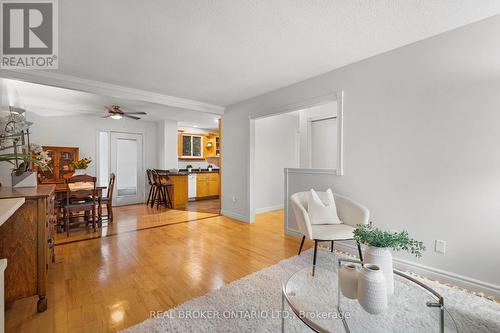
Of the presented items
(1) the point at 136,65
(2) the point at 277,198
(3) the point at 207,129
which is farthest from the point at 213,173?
(1) the point at 136,65

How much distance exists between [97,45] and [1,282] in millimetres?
2440

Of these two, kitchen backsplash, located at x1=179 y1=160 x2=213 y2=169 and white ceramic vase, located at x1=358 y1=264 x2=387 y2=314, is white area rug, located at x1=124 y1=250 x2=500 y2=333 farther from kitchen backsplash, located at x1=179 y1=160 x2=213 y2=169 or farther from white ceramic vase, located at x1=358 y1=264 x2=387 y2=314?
kitchen backsplash, located at x1=179 y1=160 x2=213 y2=169

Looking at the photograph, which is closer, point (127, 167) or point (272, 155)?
point (272, 155)

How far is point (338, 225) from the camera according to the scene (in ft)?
8.55

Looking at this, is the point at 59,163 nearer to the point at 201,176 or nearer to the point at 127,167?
the point at 127,167

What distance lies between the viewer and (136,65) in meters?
2.91

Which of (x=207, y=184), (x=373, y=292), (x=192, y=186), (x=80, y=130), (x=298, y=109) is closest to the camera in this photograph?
(x=373, y=292)

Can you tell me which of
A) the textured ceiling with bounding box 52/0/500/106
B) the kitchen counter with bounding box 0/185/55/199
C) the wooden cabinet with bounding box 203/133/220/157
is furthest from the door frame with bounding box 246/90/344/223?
the wooden cabinet with bounding box 203/133/220/157

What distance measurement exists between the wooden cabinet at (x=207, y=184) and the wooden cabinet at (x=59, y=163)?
129 inches

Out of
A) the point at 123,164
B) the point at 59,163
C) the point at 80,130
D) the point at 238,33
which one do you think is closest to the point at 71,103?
the point at 80,130

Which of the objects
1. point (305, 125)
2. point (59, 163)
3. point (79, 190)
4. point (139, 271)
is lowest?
point (139, 271)

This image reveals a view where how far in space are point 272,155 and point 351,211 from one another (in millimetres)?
3073

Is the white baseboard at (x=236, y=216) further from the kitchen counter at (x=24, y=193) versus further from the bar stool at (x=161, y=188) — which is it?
the kitchen counter at (x=24, y=193)

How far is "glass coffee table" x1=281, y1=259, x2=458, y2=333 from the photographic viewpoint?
3.62 feet
